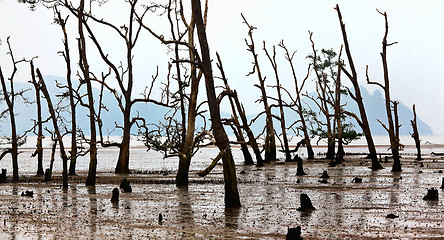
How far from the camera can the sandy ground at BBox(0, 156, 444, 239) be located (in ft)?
35.1

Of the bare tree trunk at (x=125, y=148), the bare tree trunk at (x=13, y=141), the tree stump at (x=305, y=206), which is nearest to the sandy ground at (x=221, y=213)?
the tree stump at (x=305, y=206)

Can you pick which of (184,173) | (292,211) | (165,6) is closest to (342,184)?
(184,173)

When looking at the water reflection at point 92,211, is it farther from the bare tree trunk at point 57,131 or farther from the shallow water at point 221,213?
the bare tree trunk at point 57,131

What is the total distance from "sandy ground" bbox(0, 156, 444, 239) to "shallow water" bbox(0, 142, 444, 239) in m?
0.02

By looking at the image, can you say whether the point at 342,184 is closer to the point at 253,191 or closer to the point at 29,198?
the point at 253,191

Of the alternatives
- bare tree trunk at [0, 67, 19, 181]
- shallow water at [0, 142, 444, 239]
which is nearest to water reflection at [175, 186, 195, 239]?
shallow water at [0, 142, 444, 239]

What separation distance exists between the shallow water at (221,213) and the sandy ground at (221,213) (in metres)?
0.02

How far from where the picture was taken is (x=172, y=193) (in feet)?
61.9

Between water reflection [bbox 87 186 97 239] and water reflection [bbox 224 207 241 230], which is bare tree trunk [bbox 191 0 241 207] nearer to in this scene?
water reflection [bbox 224 207 241 230]

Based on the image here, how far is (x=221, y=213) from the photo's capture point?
529 inches

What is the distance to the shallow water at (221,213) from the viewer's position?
35.2 feet

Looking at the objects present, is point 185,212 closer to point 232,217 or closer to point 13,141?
point 232,217

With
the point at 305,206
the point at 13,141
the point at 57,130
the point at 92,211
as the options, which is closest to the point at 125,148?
the point at 13,141

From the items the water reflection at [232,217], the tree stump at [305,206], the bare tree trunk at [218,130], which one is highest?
the bare tree trunk at [218,130]
